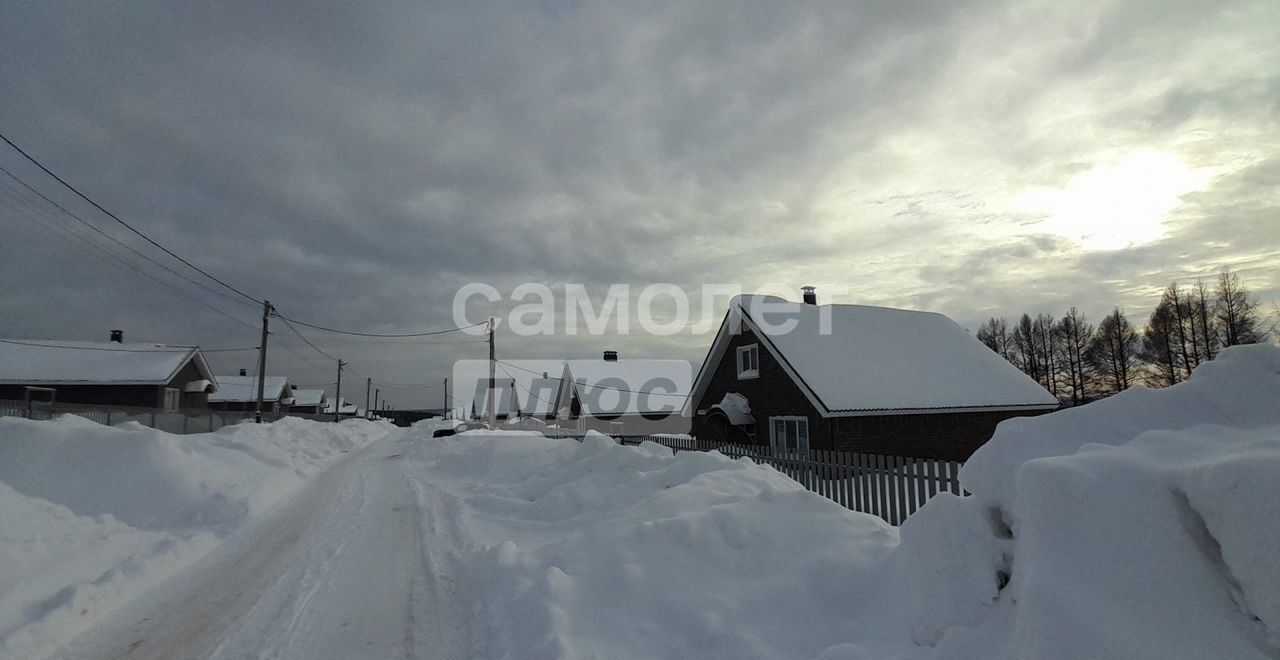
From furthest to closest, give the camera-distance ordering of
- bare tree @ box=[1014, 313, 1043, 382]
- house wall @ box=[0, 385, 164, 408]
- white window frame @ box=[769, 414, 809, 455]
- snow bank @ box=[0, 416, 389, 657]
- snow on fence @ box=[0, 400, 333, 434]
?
bare tree @ box=[1014, 313, 1043, 382] < house wall @ box=[0, 385, 164, 408] < snow on fence @ box=[0, 400, 333, 434] < white window frame @ box=[769, 414, 809, 455] < snow bank @ box=[0, 416, 389, 657]

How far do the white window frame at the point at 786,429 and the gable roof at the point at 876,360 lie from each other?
4.65ft

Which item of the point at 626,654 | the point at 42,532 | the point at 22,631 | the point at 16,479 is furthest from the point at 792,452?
the point at 16,479

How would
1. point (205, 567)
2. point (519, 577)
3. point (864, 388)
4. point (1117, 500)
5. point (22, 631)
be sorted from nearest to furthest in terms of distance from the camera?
1. point (1117, 500)
2. point (22, 631)
3. point (519, 577)
4. point (205, 567)
5. point (864, 388)

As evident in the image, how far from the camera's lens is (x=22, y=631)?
5.75 metres

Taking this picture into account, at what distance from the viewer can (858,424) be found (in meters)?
18.7

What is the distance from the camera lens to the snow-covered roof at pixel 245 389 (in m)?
63.5

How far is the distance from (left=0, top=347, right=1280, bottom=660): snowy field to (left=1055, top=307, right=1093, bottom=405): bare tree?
6383 centimetres

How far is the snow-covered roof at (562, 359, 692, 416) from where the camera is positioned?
116 ft

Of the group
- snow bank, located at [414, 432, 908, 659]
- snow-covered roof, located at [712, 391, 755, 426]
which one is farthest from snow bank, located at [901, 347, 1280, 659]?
snow-covered roof, located at [712, 391, 755, 426]

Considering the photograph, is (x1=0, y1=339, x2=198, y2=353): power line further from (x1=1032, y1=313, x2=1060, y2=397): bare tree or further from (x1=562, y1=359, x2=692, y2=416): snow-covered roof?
(x1=1032, y1=313, x2=1060, y2=397): bare tree

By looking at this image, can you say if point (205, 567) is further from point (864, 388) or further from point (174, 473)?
point (864, 388)

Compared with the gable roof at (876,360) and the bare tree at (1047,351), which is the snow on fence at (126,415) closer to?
the gable roof at (876,360)

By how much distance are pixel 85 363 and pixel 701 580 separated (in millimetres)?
54359

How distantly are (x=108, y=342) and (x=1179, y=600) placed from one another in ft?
216
